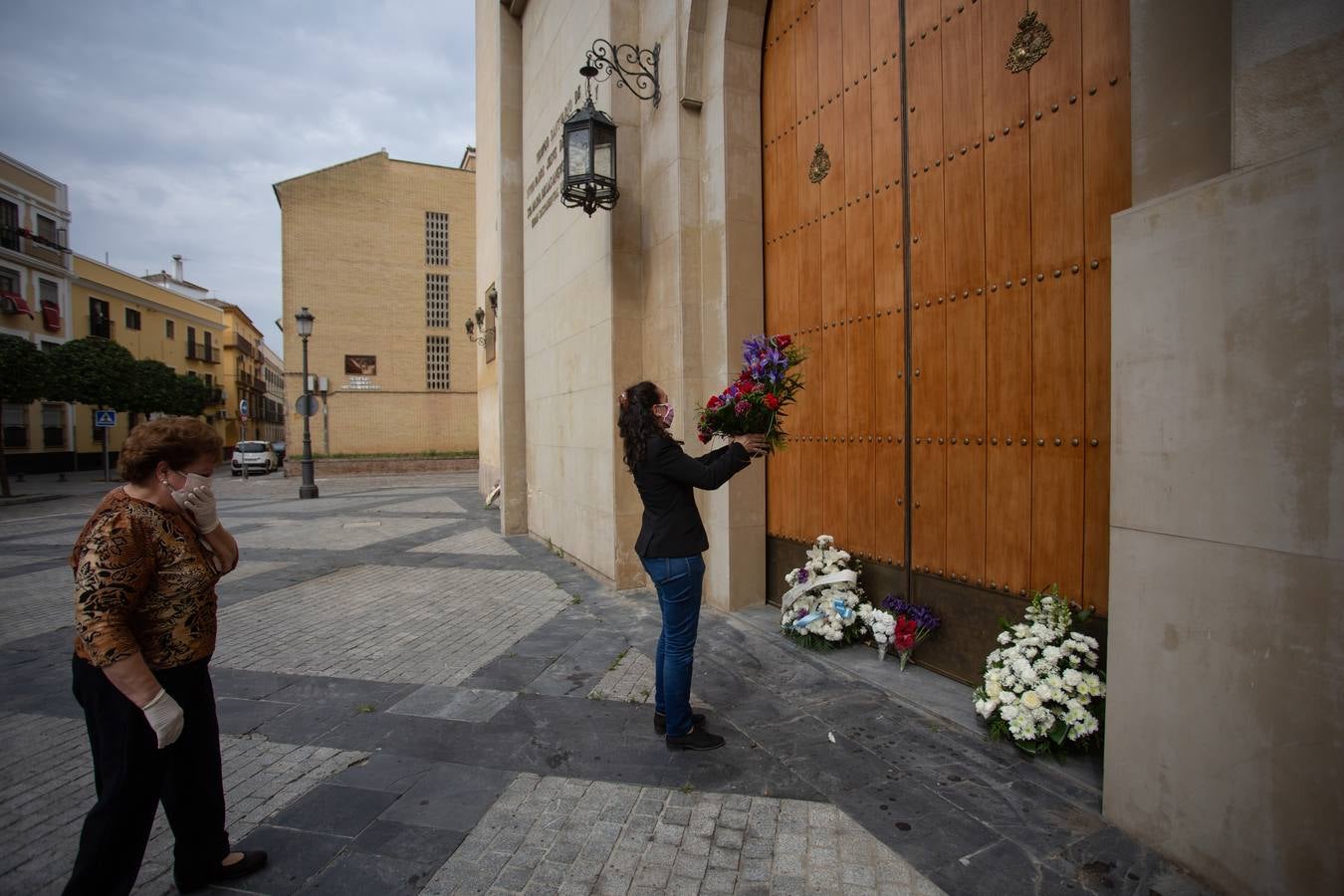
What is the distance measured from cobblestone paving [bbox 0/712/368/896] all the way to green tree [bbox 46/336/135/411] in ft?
88.2

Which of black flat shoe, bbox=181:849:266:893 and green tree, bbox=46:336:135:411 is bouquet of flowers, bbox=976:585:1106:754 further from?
A: green tree, bbox=46:336:135:411

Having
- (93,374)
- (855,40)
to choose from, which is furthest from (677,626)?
(93,374)

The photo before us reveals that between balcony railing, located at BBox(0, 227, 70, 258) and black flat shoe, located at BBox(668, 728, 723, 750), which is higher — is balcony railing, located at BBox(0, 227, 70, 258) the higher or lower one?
the higher one

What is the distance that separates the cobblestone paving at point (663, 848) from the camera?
7.50ft

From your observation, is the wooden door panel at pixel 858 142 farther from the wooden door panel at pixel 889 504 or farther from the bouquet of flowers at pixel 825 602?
the bouquet of flowers at pixel 825 602

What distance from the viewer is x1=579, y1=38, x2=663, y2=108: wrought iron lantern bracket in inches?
251

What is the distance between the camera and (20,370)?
19.2 metres

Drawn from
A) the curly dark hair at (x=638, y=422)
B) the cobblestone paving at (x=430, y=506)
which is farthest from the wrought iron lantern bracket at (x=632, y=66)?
the cobblestone paving at (x=430, y=506)

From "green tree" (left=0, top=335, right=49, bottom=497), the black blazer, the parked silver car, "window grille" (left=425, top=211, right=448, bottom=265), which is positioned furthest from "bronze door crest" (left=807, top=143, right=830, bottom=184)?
"window grille" (left=425, top=211, right=448, bottom=265)

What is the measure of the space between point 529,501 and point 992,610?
8.08m

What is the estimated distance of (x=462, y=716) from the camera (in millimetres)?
3725

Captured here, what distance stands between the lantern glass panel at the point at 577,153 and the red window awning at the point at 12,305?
35.9m

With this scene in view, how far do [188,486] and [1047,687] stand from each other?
3631mm

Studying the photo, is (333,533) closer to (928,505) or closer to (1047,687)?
(928,505)
